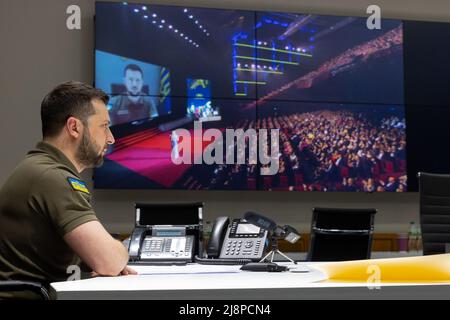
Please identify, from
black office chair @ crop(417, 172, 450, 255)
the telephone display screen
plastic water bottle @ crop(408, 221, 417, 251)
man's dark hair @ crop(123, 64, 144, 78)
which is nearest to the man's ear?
the telephone display screen

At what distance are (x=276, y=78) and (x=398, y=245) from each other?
1.85 m

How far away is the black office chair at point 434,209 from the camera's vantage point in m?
3.11

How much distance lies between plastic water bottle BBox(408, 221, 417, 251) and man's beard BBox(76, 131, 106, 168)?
409 centimetres

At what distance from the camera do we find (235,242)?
2.35 meters

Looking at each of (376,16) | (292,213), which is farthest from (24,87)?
(376,16)

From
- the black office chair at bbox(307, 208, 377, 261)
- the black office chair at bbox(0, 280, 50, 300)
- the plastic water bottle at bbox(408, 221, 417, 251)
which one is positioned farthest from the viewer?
the plastic water bottle at bbox(408, 221, 417, 251)

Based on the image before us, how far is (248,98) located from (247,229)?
2839 mm

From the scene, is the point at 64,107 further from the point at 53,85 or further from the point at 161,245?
the point at 53,85

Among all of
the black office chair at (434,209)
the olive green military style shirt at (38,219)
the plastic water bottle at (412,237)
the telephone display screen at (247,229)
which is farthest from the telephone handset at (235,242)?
the plastic water bottle at (412,237)

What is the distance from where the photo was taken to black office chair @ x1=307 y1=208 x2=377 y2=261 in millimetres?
3543

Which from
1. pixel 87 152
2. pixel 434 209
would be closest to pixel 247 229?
pixel 87 152

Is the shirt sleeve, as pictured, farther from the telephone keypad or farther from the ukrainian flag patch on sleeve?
the telephone keypad

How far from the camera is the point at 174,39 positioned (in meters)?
5.00
